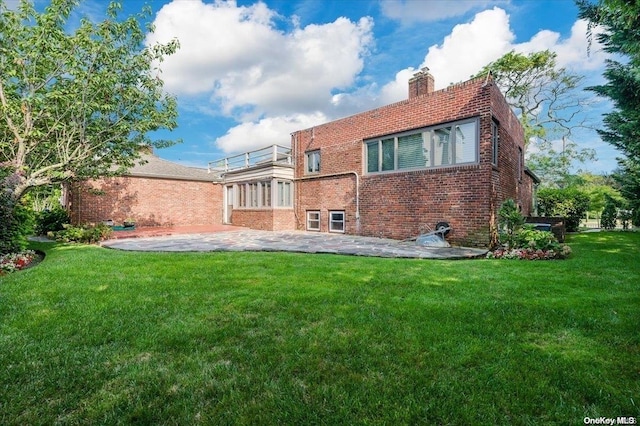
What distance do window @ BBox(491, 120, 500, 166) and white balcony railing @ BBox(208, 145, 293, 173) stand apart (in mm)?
9153

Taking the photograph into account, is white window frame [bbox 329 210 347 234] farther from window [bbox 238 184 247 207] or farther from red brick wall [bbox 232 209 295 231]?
window [bbox 238 184 247 207]

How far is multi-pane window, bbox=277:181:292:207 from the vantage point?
595 inches

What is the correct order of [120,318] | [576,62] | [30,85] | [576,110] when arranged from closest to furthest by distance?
[120,318] → [30,85] → [576,62] → [576,110]

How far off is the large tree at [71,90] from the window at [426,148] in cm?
711

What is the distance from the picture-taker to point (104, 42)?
748cm

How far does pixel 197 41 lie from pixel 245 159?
711 cm

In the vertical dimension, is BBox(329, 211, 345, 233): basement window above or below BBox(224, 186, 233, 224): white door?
below

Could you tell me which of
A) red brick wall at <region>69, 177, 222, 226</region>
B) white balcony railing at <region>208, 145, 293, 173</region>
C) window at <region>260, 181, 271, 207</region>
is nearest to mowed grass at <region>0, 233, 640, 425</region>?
window at <region>260, 181, 271, 207</region>

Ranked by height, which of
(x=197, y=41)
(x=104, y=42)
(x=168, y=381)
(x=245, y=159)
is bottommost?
(x=168, y=381)

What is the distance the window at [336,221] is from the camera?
42.7ft

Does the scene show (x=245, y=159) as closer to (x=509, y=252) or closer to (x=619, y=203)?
(x=509, y=252)

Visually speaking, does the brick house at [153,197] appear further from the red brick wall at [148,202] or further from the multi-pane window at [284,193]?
the multi-pane window at [284,193]

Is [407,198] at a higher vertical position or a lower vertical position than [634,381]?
higher

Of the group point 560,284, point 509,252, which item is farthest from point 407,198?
point 560,284
